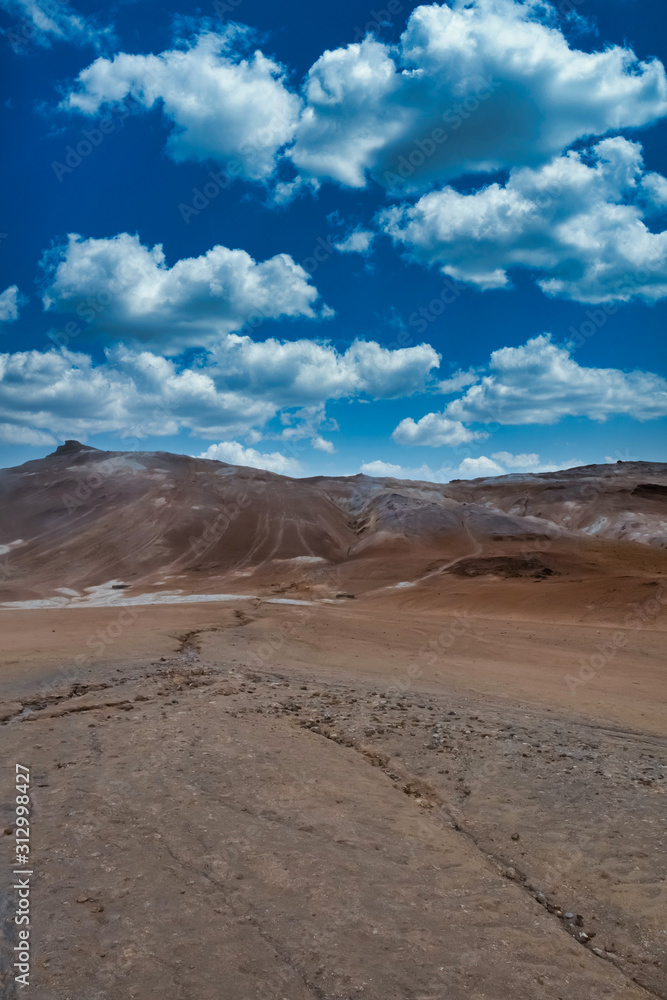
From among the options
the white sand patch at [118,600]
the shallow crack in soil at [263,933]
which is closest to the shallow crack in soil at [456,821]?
the shallow crack in soil at [263,933]

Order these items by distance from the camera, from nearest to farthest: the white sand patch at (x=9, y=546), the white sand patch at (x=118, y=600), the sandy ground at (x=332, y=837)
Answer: the sandy ground at (x=332, y=837)
the white sand patch at (x=118, y=600)
the white sand patch at (x=9, y=546)

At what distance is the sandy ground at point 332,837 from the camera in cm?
379

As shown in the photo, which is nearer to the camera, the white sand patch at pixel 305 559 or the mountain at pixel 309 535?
the mountain at pixel 309 535

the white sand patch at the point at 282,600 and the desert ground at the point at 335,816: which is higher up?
the desert ground at the point at 335,816

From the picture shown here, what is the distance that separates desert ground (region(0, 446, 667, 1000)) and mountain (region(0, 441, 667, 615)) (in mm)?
17103

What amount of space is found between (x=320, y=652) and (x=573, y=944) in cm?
1242

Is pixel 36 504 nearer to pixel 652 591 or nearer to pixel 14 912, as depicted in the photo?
pixel 652 591

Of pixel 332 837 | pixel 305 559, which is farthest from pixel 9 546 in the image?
pixel 332 837

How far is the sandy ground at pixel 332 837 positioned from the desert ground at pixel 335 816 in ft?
0.08

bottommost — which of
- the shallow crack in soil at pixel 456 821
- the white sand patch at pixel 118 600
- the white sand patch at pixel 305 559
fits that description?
the white sand patch at pixel 118 600

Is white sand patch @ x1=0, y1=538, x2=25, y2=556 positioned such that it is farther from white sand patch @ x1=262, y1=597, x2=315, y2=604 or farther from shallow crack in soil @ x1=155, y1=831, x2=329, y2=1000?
shallow crack in soil @ x1=155, y1=831, x2=329, y2=1000

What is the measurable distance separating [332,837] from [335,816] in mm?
457

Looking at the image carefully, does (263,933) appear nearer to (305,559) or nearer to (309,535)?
(305,559)

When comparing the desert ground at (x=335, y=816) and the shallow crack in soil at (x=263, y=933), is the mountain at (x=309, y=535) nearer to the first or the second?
the desert ground at (x=335, y=816)
